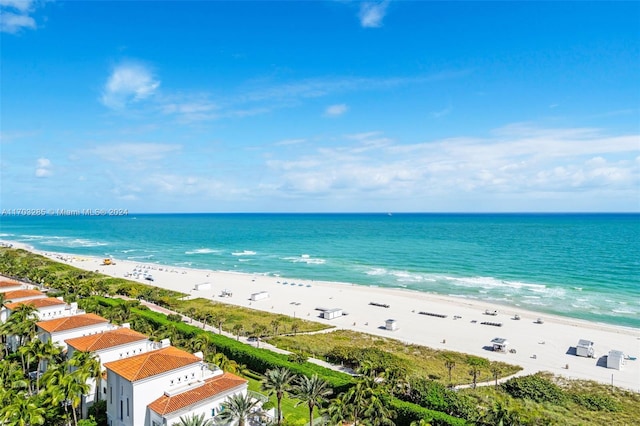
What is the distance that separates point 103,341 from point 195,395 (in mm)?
11708

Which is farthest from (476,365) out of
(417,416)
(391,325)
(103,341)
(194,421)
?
(103,341)

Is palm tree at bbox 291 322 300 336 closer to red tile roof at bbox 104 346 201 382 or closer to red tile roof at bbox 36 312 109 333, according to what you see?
red tile roof at bbox 36 312 109 333

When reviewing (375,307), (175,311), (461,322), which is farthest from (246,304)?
(461,322)

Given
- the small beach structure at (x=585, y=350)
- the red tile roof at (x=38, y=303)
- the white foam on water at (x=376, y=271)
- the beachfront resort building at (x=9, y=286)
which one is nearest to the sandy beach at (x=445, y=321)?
the small beach structure at (x=585, y=350)

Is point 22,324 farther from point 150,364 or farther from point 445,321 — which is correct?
point 445,321

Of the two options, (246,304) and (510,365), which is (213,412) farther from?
(246,304)

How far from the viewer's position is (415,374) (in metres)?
41.9

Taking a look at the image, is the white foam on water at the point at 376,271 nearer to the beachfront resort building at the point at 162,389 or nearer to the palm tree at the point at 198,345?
the palm tree at the point at 198,345

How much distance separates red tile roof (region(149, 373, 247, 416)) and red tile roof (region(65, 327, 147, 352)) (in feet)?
28.9

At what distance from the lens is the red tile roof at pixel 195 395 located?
1043 inches

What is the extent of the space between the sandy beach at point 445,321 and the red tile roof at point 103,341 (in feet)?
113

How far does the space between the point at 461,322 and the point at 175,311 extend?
47.4 m

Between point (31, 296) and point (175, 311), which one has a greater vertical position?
point (31, 296)

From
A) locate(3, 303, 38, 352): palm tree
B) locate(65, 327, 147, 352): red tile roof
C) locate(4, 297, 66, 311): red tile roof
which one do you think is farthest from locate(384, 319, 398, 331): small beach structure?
locate(3, 303, 38, 352): palm tree
